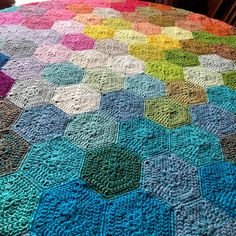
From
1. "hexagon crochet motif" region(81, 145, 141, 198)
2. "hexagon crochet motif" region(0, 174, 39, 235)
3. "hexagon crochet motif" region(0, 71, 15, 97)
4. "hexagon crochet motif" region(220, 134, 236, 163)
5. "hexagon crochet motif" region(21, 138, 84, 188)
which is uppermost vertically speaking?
"hexagon crochet motif" region(220, 134, 236, 163)

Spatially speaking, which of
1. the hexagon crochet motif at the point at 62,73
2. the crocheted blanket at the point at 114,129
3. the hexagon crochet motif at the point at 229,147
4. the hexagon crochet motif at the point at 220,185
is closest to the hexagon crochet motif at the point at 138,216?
the crocheted blanket at the point at 114,129

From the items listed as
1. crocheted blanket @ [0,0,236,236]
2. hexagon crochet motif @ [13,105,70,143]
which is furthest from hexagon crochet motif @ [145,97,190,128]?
hexagon crochet motif @ [13,105,70,143]

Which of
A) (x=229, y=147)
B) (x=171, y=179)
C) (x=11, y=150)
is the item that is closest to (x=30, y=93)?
(x=11, y=150)

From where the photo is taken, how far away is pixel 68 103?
791 mm

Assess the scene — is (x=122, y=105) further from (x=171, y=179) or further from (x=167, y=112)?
(x=171, y=179)

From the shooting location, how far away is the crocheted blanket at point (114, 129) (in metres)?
0.52

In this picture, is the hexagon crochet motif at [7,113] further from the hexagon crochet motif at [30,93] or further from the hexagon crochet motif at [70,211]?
the hexagon crochet motif at [70,211]

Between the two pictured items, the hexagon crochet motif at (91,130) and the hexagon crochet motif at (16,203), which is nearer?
the hexagon crochet motif at (16,203)

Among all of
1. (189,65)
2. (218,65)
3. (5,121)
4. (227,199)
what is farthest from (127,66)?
(227,199)

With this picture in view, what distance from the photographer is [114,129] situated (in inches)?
28.4

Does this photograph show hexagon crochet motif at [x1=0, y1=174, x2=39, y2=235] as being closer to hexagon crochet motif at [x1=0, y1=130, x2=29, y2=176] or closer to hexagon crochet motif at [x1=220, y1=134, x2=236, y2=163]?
hexagon crochet motif at [x1=0, y1=130, x2=29, y2=176]

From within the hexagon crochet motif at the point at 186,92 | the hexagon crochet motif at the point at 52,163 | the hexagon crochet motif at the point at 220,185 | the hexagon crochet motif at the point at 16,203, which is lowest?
the hexagon crochet motif at the point at 16,203

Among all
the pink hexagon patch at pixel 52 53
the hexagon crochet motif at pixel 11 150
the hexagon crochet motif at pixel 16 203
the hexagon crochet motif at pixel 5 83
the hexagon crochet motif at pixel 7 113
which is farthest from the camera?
the pink hexagon patch at pixel 52 53

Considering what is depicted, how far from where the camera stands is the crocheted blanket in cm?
52
